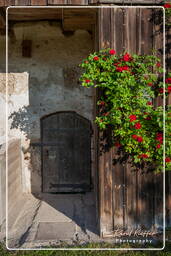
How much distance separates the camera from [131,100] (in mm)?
3994

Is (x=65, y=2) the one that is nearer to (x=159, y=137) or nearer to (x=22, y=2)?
(x=22, y=2)

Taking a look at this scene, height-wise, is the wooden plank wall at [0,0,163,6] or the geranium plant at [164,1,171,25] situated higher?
the wooden plank wall at [0,0,163,6]

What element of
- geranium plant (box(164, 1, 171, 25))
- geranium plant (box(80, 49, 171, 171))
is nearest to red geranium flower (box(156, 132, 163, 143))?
geranium plant (box(80, 49, 171, 171))

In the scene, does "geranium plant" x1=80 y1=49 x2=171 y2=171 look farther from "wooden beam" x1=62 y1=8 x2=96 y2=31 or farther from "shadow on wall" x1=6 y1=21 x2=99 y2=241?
"shadow on wall" x1=6 y1=21 x2=99 y2=241

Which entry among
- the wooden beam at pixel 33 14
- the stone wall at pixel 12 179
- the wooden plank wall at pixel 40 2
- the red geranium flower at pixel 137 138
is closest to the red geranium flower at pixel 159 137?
the red geranium flower at pixel 137 138

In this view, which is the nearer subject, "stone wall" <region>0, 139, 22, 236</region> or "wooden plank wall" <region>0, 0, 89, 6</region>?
"wooden plank wall" <region>0, 0, 89, 6</region>

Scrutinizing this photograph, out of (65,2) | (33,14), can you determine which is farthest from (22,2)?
(33,14)

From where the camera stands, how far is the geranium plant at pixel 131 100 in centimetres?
396

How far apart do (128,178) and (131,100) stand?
1344mm

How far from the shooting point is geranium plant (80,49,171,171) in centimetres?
396

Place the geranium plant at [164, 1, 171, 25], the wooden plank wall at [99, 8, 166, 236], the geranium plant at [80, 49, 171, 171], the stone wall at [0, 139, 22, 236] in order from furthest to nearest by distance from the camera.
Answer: the stone wall at [0, 139, 22, 236] → the wooden plank wall at [99, 8, 166, 236] → the geranium plant at [164, 1, 171, 25] → the geranium plant at [80, 49, 171, 171]

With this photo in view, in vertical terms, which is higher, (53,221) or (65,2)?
(65,2)

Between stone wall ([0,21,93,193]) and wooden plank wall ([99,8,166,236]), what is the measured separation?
240cm

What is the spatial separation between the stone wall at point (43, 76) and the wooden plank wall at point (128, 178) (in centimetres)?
240
